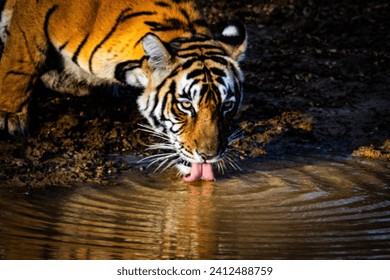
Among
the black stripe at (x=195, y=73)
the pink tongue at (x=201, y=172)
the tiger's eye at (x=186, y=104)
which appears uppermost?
the black stripe at (x=195, y=73)

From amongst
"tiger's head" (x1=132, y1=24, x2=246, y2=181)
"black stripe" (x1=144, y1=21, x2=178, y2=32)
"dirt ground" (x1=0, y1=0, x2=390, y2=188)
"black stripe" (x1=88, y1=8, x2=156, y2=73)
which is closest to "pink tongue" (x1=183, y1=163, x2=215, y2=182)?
"tiger's head" (x1=132, y1=24, x2=246, y2=181)

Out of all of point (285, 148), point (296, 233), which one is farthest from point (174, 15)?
point (296, 233)

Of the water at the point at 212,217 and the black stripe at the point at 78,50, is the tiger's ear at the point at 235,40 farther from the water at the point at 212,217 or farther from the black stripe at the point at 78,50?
the black stripe at the point at 78,50

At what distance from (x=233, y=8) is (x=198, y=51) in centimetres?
338

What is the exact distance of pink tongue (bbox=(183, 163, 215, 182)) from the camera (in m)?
6.16

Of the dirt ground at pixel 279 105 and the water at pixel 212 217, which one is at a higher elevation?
the dirt ground at pixel 279 105

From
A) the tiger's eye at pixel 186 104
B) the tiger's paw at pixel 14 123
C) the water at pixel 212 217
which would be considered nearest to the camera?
the water at pixel 212 217

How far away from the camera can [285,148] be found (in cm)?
713

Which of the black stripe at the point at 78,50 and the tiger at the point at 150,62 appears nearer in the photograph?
the tiger at the point at 150,62

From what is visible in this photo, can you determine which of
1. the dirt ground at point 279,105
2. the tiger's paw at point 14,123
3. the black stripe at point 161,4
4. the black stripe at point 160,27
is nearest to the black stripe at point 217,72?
the black stripe at point 160,27

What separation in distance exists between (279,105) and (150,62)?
191 cm

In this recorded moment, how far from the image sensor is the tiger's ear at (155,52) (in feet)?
19.7

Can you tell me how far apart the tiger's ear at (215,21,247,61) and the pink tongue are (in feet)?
2.47

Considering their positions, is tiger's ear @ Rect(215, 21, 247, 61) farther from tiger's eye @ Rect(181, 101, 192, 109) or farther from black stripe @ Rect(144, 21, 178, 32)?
tiger's eye @ Rect(181, 101, 192, 109)
